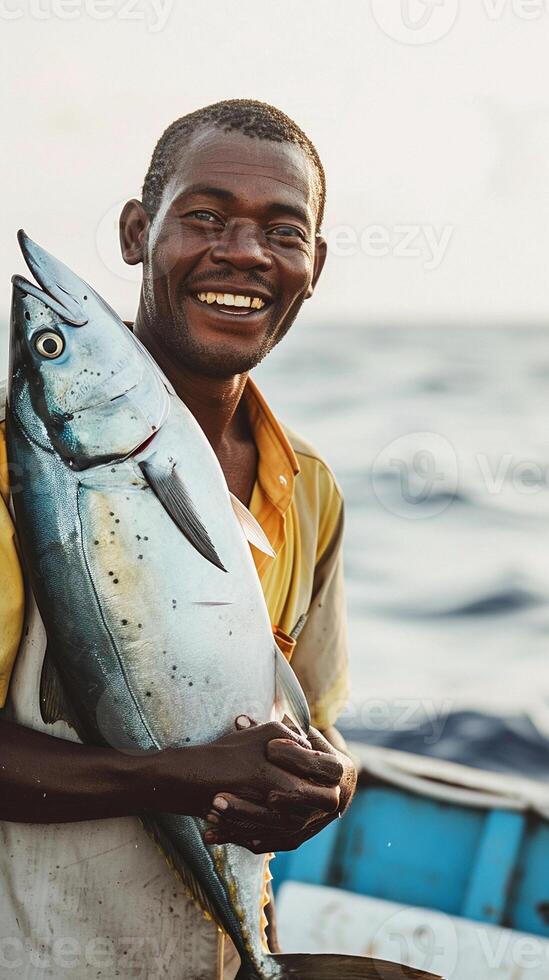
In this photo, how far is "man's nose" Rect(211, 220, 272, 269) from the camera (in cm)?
235

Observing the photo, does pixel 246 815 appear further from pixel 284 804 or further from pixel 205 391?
pixel 205 391

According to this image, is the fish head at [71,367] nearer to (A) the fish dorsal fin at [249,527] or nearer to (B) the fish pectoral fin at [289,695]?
(A) the fish dorsal fin at [249,527]

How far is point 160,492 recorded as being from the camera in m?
2.11

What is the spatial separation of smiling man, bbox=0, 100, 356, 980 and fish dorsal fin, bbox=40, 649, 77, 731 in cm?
4

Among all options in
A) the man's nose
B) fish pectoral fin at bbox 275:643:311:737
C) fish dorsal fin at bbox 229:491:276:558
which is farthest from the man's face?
fish pectoral fin at bbox 275:643:311:737

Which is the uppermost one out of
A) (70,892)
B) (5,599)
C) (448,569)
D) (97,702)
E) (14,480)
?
(14,480)

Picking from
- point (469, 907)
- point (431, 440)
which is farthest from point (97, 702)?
point (431, 440)

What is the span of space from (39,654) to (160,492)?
409 millimetres

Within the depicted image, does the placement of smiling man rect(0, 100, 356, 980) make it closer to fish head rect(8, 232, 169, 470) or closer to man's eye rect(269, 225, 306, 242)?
man's eye rect(269, 225, 306, 242)

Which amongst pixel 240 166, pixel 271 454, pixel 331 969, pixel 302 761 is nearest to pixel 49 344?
pixel 240 166

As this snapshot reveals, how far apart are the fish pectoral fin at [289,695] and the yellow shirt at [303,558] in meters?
0.31

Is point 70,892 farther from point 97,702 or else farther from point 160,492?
point 160,492

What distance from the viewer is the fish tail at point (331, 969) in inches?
90.8

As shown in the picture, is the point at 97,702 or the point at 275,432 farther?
the point at 275,432
